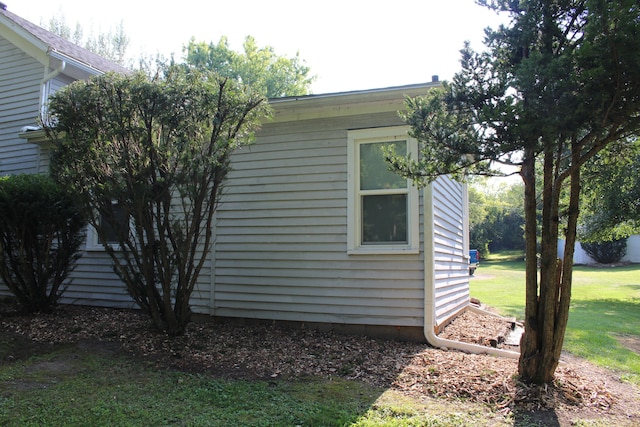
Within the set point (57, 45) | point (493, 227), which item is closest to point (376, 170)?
point (57, 45)

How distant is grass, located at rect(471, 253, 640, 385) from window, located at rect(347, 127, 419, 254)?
119 inches

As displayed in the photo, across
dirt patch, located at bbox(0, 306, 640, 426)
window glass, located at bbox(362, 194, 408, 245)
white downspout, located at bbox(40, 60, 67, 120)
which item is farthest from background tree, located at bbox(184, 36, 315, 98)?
dirt patch, located at bbox(0, 306, 640, 426)

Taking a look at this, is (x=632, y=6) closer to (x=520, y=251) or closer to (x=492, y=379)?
(x=492, y=379)

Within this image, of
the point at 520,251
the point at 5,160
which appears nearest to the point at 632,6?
the point at 5,160

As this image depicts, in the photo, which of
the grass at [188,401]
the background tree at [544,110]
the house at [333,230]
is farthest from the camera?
the house at [333,230]

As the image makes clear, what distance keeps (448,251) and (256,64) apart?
25.6m

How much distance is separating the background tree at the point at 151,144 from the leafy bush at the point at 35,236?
1248 millimetres

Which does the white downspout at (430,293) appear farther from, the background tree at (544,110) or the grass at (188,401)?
the grass at (188,401)

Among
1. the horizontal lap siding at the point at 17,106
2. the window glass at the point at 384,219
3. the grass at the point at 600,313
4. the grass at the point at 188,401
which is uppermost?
the horizontal lap siding at the point at 17,106

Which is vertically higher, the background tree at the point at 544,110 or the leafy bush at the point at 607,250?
the background tree at the point at 544,110

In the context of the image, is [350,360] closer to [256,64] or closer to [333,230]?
[333,230]

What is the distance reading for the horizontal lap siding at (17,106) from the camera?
361 inches

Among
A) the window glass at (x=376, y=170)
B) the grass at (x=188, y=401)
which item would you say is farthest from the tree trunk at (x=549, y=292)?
the window glass at (x=376, y=170)

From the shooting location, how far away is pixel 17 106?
941cm
